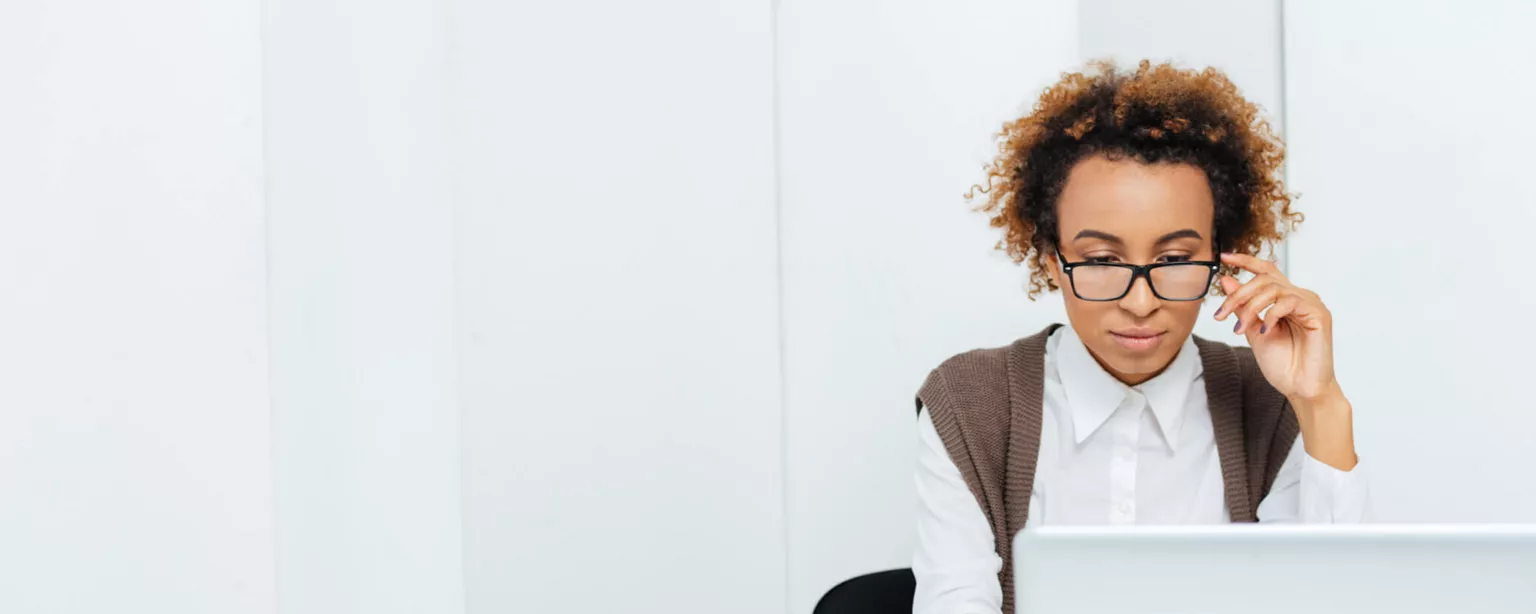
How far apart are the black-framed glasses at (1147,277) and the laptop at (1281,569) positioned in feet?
2.49

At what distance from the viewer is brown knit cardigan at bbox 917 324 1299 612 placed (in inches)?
52.9

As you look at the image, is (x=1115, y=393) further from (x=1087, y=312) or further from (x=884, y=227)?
(x=884, y=227)

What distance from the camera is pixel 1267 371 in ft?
4.01

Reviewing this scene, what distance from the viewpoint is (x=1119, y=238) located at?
1.23 m

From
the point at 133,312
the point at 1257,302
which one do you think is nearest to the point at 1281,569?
the point at 1257,302

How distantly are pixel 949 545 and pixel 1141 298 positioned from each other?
35 centimetres

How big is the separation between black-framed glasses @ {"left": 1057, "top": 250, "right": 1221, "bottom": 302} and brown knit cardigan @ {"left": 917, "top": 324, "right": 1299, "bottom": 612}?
0.18 metres

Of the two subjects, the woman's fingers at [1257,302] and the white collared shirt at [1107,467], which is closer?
the woman's fingers at [1257,302]

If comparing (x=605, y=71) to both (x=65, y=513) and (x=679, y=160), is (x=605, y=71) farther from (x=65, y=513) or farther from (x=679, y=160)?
(x=65, y=513)

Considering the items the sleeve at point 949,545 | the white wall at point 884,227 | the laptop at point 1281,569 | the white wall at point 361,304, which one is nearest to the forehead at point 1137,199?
the sleeve at point 949,545

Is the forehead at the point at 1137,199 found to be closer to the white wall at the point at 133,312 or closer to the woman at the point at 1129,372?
the woman at the point at 1129,372

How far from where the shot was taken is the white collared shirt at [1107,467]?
1335mm

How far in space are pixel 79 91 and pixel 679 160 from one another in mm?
878

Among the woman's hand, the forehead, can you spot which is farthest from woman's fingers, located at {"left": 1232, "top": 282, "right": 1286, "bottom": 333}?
the forehead
